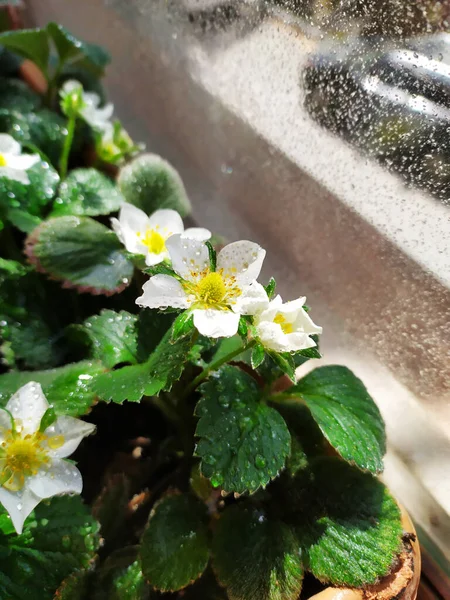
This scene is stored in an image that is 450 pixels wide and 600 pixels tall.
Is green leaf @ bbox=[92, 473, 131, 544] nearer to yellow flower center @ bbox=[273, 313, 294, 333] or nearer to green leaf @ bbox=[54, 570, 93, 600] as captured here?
green leaf @ bbox=[54, 570, 93, 600]

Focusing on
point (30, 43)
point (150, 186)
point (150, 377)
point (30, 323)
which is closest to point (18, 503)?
point (150, 377)

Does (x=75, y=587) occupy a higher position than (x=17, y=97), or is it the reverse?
(x=17, y=97)

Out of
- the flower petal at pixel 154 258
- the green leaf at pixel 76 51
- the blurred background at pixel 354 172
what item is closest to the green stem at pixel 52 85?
the green leaf at pixel 76 51

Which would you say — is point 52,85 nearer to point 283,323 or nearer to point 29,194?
point 29,194

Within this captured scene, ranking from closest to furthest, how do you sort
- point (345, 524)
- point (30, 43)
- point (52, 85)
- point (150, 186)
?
point (345, 524) < point (150, 186) < point (30, 43) < point (52, 85)

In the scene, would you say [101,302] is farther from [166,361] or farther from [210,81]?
[210,81]

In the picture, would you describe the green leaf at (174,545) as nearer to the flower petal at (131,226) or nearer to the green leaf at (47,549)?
the green leaf at (47,549)

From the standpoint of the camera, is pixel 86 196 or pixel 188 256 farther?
pixel 86 196
